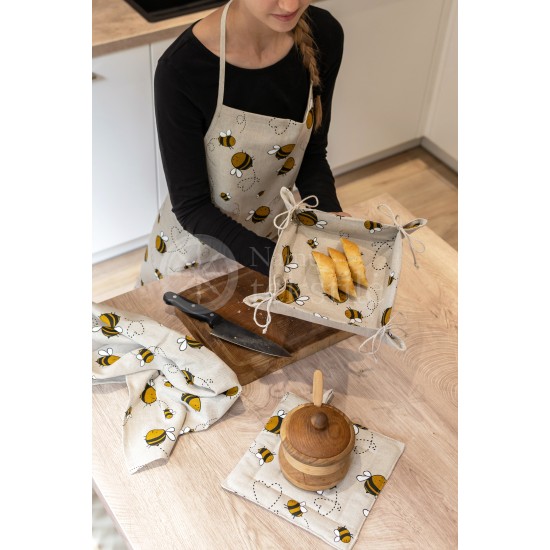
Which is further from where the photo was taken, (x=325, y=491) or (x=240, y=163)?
(x=240, y=163)

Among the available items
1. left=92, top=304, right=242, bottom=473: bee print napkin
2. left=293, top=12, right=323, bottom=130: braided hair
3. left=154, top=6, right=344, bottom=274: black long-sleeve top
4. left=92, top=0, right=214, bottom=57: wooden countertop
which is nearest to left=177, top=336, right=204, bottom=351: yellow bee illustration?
left=92, top=304, right=242, bottom=473: bee print napkin

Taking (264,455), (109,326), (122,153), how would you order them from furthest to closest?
(122,153) → (109,326) → (264,455)

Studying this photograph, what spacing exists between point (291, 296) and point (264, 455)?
244 millimetres

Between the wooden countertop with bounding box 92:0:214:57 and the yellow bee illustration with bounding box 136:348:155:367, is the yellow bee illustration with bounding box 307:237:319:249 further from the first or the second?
the wooden countertop with bounding box 92:0:214:57

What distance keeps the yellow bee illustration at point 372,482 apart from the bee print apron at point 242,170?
0.52 metres

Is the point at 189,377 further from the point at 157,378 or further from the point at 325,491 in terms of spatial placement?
the point at 325,491

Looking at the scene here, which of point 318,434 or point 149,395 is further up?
point 318,434

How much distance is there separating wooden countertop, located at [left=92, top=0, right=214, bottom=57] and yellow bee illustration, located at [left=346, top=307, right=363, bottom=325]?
114cm

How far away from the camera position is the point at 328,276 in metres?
1.07

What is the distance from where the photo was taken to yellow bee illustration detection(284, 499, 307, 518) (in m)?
0.92

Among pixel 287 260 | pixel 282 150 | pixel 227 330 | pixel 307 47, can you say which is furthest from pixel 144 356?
pixel 307 47

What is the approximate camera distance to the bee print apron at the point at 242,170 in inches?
49.0

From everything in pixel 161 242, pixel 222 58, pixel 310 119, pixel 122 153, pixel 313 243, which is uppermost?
pixel 222 58
